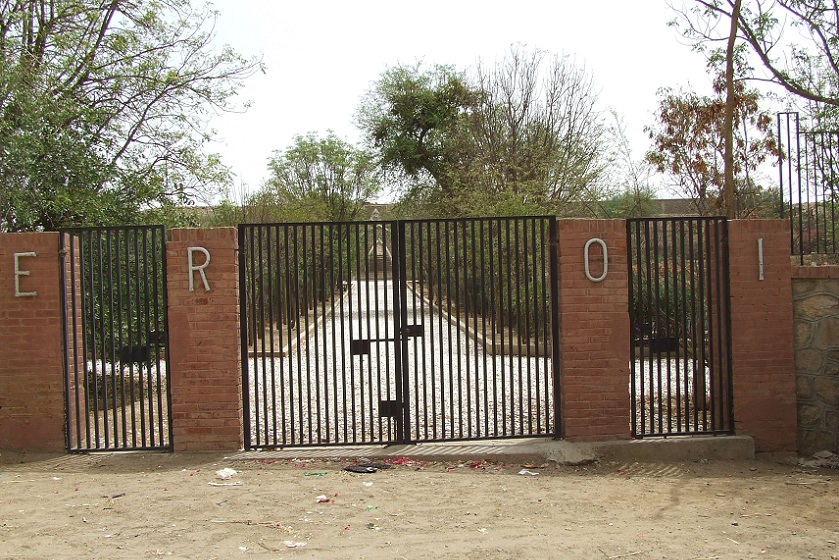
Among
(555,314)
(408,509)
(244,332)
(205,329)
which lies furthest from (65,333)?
(555,314)

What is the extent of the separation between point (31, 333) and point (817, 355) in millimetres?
7759

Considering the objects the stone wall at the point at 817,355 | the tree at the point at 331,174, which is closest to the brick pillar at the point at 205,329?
the stone wall at the point at 817,355

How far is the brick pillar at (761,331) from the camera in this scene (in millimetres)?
7031

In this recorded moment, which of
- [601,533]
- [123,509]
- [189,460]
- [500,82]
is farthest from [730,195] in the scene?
[500,82]

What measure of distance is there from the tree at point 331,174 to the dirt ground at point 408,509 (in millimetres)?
26632

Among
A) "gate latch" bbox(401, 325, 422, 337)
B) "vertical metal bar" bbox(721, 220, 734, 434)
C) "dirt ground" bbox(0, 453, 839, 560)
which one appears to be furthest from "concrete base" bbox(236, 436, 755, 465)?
"gate latch" bbox(401, 325, 422, 337)

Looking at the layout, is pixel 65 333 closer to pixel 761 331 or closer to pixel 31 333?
pixel 31 333

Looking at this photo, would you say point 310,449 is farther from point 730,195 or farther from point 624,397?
point 730,195

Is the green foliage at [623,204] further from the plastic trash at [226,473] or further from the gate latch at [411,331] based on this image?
the plastic trash at [226,473]

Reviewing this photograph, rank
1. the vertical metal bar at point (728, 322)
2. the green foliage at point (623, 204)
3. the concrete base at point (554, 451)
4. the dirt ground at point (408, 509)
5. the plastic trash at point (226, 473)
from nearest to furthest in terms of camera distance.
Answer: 1. the dirt ground at point (408, 509)
2. the plastic trash at point (226, 473)
3. the concrete base at point (554, 451)
4. the vertical metal bar at point (728, 322)
5. the green foliage at point (623, 204)

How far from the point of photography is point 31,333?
6.82m

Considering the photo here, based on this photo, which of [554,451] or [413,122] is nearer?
[554,451]

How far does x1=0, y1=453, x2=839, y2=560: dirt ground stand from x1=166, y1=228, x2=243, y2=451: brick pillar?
0.50 meters

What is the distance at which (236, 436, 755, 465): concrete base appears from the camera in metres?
6.68
